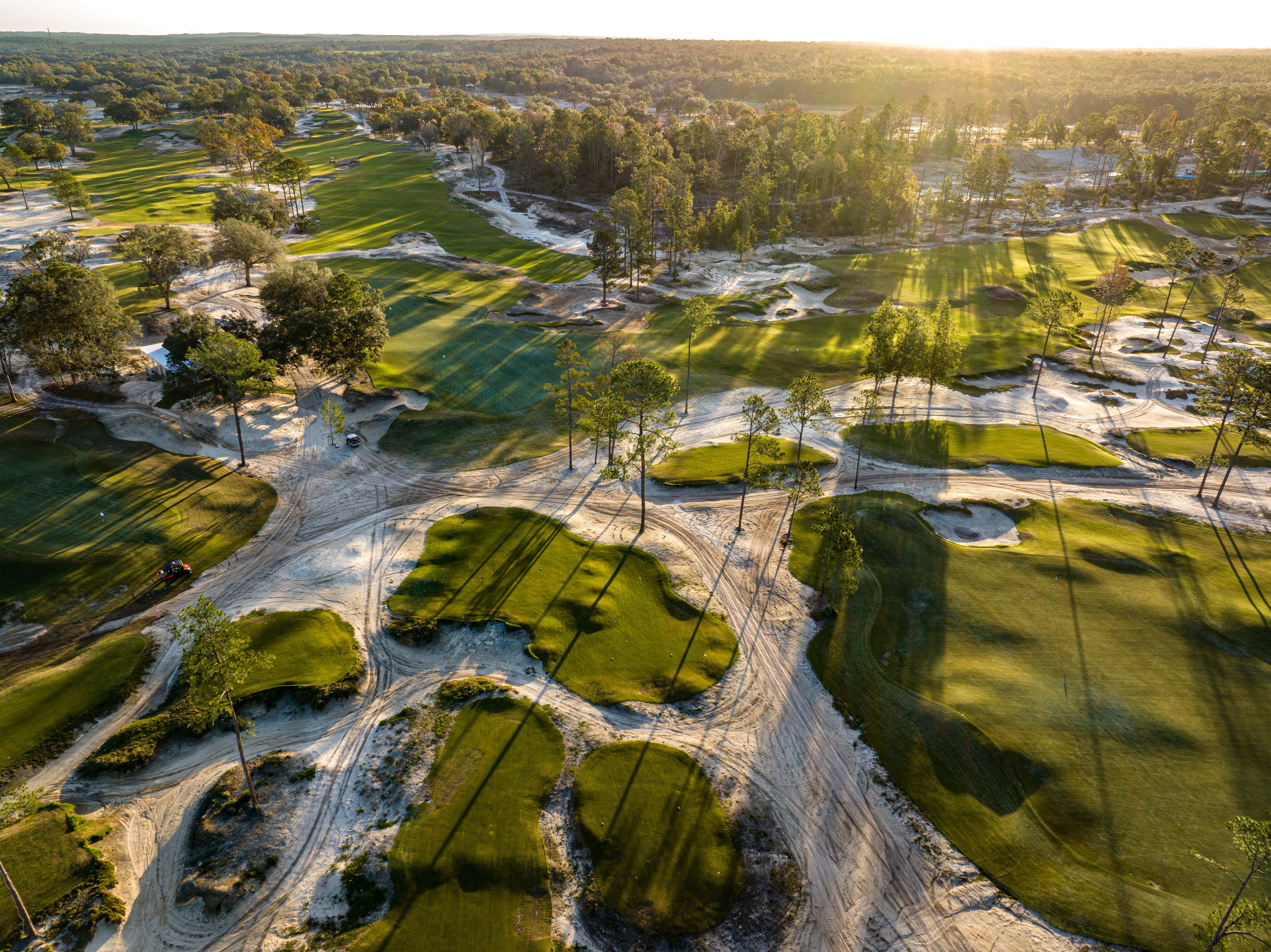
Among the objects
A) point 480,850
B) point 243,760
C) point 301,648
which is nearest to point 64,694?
point 301,648

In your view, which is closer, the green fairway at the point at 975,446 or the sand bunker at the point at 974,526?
the sand bunker at the point at 974,526

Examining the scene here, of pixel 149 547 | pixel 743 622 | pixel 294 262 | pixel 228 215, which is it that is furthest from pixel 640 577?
pixel 228 215

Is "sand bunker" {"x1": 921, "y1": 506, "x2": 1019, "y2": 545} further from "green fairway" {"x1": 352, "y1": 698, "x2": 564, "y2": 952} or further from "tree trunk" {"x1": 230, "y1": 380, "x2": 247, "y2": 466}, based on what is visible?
"tree trunk" {"x1": 230, "y1": 380, "x2": 247, "y2": 466}

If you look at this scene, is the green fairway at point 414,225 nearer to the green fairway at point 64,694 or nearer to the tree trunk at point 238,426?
the tree trunk at point 238,426

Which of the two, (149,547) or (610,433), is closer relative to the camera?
(149,547)

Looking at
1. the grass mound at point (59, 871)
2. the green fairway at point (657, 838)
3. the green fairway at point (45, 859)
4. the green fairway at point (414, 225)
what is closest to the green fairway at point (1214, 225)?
the green fairway at point (414, 225)

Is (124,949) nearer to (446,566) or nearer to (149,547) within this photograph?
(446,566)
